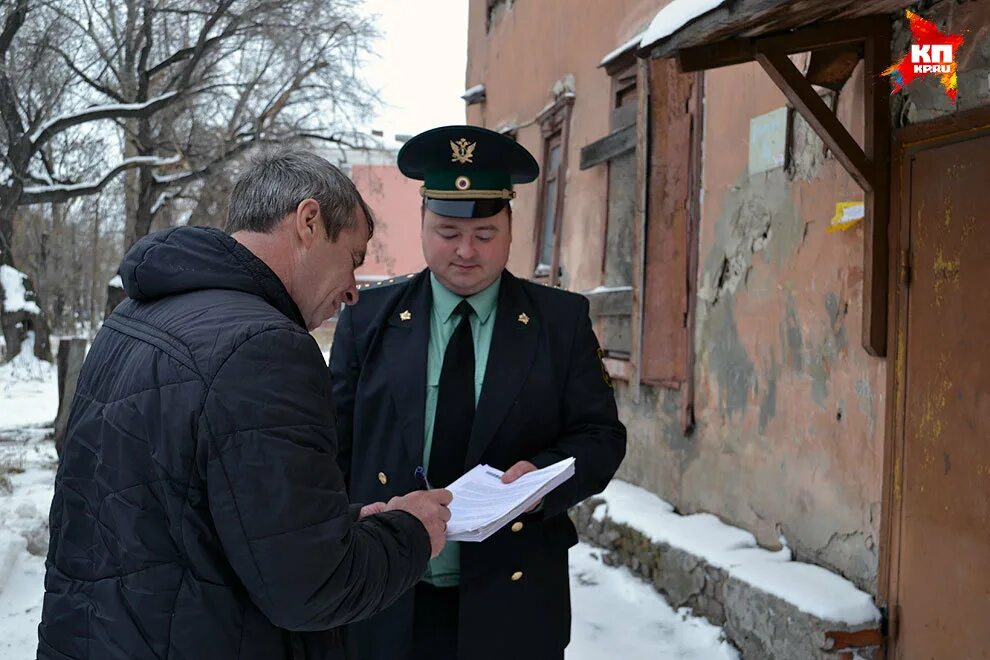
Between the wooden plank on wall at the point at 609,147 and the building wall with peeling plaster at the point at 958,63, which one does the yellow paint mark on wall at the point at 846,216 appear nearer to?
the building wall with peeling plaster at the point at 958,63

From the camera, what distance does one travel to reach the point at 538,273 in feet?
27.1

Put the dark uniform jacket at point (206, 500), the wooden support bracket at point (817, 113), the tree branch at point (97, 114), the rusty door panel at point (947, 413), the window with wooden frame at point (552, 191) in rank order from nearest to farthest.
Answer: the dark uniform jacket at point (206, 500)
the rusty door panel at point (947, 413)
the wooden support bracket at point (817, 113)
the window with wooden frame at point (552, 191)
the tree branch at point (97, 114)

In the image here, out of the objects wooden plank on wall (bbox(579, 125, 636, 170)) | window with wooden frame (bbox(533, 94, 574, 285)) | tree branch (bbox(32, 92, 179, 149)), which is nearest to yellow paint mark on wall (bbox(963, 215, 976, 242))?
wooden plank on wall (bbox(579, 125, 636, 170))

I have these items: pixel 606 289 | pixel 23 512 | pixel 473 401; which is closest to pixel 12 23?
pixel 23 512

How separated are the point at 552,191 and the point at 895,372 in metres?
5.16

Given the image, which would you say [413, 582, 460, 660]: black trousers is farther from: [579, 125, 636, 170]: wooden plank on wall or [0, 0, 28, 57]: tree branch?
[0, 0, 28, 57]: tree branch

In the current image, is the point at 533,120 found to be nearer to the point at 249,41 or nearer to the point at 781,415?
the point at 781,415

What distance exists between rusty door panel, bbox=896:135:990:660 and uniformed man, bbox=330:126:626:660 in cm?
141

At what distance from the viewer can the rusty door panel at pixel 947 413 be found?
286 centimetres

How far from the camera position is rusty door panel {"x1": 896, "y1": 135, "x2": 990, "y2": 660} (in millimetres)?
2855

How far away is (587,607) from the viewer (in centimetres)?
464

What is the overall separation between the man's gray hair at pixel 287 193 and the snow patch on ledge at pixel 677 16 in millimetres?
1573

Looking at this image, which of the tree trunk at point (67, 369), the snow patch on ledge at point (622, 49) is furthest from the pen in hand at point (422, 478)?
the tree trunk at point (67, 369)

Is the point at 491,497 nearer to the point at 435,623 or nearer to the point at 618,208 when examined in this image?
the point at 435,623
